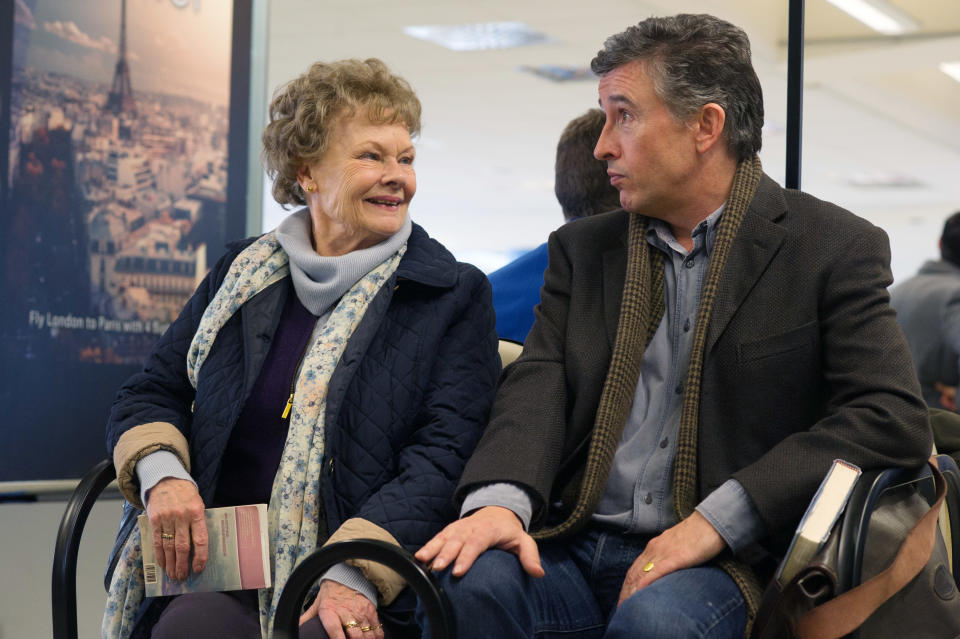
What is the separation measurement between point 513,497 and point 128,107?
81.3 inches

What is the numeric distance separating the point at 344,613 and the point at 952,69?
3.98 meters

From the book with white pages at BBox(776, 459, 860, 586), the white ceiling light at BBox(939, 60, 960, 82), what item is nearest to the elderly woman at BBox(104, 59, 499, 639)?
the book with white pages at BBox(776, 459, 860, 586)

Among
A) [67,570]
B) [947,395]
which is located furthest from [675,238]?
[947,395]

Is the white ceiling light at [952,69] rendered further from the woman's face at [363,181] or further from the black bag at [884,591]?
the black bag at [884,591]

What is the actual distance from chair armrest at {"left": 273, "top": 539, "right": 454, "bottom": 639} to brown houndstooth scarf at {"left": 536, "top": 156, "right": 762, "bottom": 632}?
0.39 m

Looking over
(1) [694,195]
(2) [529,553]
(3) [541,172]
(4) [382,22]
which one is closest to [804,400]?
(1) [694,195]

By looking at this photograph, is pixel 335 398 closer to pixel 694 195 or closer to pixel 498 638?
pixel 498 638

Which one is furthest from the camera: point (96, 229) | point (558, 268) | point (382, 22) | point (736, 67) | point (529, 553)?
point (382, 22)

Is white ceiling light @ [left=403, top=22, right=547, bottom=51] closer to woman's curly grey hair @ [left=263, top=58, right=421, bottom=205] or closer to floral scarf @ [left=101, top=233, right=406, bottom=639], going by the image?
woman's curly grey hair @ [left=263, top=58, right=421, bottom=205]

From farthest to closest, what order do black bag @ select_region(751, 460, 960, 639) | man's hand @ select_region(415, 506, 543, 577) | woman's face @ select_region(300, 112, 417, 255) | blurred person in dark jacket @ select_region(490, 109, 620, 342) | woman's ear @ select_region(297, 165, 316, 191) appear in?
blurred person in dark jacket @ select_region(490, 109, 620, 342) → woman's ear @ select_region(297, 165, 316, 191) → woman's face @ select_region(300, 112, 417, 255) → man's hand @ select_region(415, 506, 543, 577) → black bag @ select_region(751, 460, 960, 639)

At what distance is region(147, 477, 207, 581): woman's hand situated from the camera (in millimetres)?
1978

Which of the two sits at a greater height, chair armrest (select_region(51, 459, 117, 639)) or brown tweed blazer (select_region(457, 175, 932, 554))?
brown tweed blazer (select_region(457, 175, 932, 554))

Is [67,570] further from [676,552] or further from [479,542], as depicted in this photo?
[676,552]

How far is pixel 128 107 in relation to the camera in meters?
3.19
